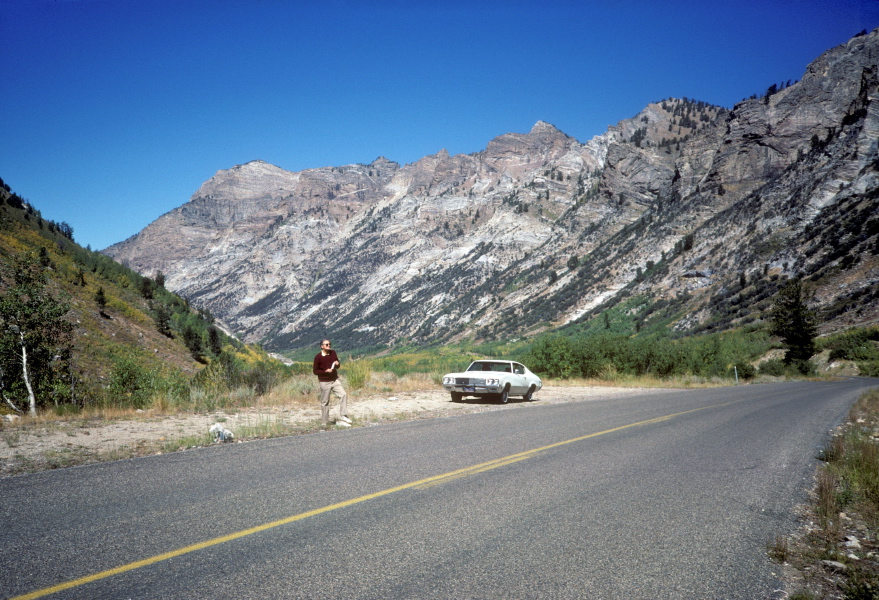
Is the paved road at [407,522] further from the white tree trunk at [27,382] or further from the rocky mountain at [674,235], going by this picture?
the rocky mountain at [674,235]

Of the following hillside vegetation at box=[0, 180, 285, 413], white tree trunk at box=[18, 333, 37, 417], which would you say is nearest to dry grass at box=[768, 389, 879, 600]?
hillside vegetation at box=[0, 180, 285, 413]

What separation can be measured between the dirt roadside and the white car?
1.21 meters

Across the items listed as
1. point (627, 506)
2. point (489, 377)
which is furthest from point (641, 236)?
point (627, 506)

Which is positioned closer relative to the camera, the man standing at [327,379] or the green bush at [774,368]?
→ the man standing at [327,379]

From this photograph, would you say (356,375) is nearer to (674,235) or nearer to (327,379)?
(327,379)

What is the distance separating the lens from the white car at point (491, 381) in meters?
16.6

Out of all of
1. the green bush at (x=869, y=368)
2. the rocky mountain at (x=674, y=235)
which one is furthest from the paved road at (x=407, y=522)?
the rocky mountain at (x=674, y=235)

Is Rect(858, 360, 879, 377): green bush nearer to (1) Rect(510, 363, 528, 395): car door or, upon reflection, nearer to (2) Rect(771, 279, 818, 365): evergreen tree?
(2) Rect(771, 279, 818, 365): evergreen tree

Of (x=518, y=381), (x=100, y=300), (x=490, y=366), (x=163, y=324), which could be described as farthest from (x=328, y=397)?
(x=163, y=324)

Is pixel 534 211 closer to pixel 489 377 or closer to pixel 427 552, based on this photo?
pixel 489 377

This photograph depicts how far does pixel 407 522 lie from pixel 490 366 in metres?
13.9

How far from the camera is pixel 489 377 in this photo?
16.6 metres

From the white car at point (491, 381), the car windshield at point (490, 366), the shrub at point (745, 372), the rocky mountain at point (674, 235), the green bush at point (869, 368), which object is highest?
the rocky mountain at point (674, 235)

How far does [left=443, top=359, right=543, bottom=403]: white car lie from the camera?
54.3 feet
